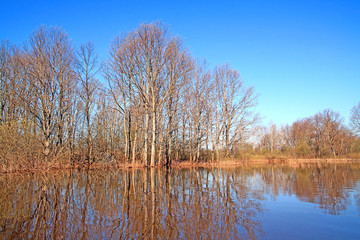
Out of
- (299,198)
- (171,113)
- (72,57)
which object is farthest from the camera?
(171,113)

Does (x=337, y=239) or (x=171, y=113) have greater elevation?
(x=171, y=113)

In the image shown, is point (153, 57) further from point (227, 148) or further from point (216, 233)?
point (216, 233)

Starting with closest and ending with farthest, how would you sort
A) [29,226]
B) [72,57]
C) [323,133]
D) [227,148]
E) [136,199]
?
[29,226], [136,199], [72,57], [227,148], [323,133]

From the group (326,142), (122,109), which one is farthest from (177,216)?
(326,142)

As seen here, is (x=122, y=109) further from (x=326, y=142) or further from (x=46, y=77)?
(x=326, y=142)

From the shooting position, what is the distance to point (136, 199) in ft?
25.0

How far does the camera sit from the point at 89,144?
73.6ft

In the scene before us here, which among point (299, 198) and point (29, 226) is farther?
point (299, 198)

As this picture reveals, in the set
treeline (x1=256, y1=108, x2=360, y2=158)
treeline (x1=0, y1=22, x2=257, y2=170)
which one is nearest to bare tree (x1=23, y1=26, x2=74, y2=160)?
treeline (x1=0, y1=22, x2=257, y2=170)

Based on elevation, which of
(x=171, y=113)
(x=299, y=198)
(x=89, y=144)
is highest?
(x=171, y=113)

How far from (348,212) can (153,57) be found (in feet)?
64.3

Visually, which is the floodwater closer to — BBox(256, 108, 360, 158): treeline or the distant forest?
the distant forest

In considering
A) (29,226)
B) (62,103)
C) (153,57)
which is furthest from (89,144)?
(29,226)

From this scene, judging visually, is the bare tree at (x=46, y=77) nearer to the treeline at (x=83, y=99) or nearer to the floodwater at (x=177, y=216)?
the treeline at (x=83, y=99)
